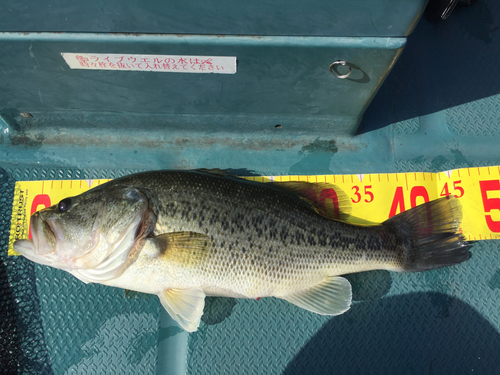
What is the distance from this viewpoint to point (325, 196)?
2.24 meters

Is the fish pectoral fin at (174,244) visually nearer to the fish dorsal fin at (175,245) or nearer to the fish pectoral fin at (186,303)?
the fish dorsal fin at (175,245)

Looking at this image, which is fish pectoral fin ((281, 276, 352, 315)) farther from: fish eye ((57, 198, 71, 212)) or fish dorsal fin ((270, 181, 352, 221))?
A: fish eye ((57, 198, 71, 212))

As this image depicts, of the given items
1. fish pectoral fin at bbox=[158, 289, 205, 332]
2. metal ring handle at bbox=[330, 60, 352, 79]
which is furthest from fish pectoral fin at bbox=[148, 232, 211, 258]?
metal ring handle at bbox=[330, 60, 352, 79]

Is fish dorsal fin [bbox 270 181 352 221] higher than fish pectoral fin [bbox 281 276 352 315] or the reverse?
higher

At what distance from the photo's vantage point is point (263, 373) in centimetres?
206

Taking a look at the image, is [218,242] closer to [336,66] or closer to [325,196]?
[325,196]

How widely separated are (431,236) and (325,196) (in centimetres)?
68

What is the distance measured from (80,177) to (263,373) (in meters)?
1.77

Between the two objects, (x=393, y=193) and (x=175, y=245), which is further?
(x=393, y=193)

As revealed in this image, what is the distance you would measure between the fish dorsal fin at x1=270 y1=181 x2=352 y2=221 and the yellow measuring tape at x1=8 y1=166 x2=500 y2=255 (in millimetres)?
49

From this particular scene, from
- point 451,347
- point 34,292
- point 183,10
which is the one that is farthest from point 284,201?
point 34,292

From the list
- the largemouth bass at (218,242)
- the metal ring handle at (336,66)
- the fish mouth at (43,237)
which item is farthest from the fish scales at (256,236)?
the metal ring handle at (336,66)

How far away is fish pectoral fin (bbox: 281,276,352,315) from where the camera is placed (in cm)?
195

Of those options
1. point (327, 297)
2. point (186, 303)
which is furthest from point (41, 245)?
point (327, 297)
